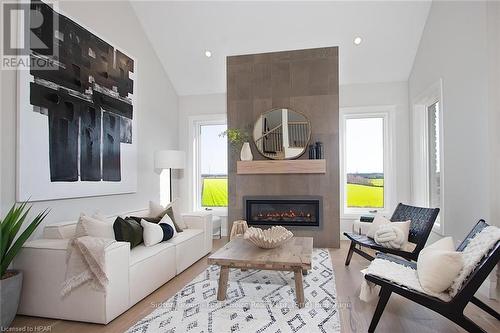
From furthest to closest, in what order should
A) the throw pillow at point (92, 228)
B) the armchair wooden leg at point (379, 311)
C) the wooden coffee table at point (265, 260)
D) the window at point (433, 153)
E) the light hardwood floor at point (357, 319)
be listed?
the window at point (433, 153) < the throw pillow at point (92, 228) < the wooden coffee table at point (265, 260) < the light hardwood floor at point (357, 319) < the armchair wooden leg at point (379, 311)

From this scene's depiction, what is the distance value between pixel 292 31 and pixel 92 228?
155 inches

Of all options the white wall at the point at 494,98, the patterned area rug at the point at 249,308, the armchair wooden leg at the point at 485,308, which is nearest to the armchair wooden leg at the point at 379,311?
the patterned area rug at the point at 249,308

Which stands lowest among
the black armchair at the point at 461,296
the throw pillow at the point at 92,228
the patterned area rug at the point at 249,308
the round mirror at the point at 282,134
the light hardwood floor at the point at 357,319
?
the light hardwood floor at the point at 357,319

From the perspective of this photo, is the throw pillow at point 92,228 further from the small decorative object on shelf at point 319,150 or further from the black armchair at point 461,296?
the small decorative object on shelf at point 319,150

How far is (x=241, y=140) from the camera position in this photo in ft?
15.5

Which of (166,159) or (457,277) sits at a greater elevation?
(166,159)

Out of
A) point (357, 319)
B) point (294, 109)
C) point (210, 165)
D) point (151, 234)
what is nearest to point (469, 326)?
point (357, 319)

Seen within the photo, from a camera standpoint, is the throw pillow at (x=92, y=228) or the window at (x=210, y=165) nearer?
the throw pillow at (x=92, y=228)

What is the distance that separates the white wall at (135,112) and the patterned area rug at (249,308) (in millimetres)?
1590

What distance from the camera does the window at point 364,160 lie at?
16.9ft

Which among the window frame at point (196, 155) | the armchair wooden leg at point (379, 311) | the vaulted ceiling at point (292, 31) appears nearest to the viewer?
the armchair wooden leg at point (379, 311)

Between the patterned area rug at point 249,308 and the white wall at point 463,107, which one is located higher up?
the white wall at point 463,107

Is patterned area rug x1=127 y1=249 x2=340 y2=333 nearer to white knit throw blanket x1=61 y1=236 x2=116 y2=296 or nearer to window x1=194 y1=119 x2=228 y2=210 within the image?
white knit throw blanket x1=61 y1=236 x2=116 y2=296

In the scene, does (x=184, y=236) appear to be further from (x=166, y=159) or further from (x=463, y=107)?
(x=463, y=107)
